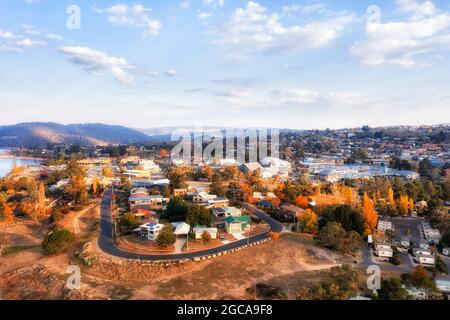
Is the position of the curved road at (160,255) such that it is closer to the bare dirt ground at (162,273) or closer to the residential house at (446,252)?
the bare dirt ground at (162,273)

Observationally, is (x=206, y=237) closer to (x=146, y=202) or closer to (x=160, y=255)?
(x=160, y=255)

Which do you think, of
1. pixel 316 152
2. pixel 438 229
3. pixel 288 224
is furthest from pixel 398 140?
pixel 288 224

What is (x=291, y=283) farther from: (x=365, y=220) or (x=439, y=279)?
(x=365, y=220)

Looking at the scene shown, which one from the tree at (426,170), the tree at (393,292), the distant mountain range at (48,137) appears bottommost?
the tree at (393,292)

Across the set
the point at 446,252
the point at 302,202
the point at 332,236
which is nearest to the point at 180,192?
the point at 302,202

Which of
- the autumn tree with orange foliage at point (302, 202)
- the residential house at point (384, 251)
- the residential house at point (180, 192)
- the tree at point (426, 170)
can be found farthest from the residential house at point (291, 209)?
the tree at point (426, 170)
